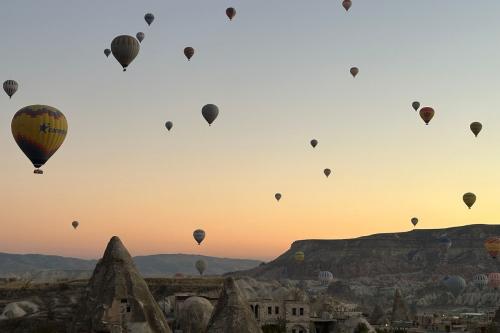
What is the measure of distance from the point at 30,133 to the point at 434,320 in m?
59.2

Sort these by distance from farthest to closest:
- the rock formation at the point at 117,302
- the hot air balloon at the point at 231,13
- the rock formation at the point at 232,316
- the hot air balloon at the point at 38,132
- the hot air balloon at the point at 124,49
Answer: the hot air balloon at the point at 231,13 → the hot air balloon at the point at 124,49 → the hot air balloon at the point at 38,132 → the rock formation at the point at 117,302 → the rock formation at the point at 232,316

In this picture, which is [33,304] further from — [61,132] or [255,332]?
[255,332]

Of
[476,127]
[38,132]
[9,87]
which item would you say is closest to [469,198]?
[476,127]

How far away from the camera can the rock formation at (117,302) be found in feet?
209

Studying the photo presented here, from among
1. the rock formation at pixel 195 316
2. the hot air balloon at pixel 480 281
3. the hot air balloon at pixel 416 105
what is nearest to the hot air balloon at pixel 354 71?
the hot air balloon at pixel 416 105

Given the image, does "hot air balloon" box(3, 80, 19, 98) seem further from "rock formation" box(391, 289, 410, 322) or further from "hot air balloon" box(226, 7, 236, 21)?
"rock formation" box(391, 289, 410, 322)

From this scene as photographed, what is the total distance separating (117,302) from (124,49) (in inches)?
1140

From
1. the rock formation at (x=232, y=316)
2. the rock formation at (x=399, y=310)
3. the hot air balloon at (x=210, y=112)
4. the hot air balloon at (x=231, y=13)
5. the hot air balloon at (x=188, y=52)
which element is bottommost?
the rock formation at (x=232, y=316)

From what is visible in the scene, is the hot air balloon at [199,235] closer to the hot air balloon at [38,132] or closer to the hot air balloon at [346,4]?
the hot air balloon at [346,4]

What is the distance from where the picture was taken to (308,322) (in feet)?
306

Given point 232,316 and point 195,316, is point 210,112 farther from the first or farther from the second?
point 232,316

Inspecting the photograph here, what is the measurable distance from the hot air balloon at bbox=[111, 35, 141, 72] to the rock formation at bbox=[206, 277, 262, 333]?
35.5 meters

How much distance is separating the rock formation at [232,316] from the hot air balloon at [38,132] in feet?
82.7

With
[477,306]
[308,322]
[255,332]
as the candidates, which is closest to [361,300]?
[477,306]
